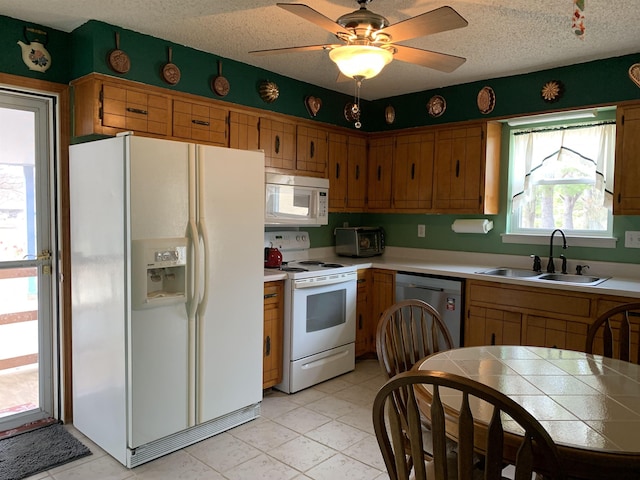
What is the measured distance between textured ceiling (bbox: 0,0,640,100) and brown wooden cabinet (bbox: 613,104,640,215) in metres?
0.45

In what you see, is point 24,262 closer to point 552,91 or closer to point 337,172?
point 337,172

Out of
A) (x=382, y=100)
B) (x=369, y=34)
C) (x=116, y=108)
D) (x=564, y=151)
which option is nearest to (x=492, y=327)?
(x=564, y=151)

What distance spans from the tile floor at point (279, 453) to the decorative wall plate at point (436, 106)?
100.0 inches

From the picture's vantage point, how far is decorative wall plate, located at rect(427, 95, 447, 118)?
423cm

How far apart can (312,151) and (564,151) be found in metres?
2.04

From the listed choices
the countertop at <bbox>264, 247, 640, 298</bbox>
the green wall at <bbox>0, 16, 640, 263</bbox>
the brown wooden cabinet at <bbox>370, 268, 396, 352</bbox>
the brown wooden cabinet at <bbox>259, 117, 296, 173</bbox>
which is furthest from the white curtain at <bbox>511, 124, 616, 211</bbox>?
the brown wooden cabinet at <bbox>259, 117, 296, 173</bbox>

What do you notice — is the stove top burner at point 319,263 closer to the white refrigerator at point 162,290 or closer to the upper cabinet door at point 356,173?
the upper cabinet door at point 356,173

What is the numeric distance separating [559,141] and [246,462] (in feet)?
10.8

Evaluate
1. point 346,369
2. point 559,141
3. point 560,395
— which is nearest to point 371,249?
point 346,369

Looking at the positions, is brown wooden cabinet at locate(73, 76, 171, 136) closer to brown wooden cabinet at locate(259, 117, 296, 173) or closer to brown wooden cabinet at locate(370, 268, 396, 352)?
brown wooden cabinet at locate(259, 117, 296, 173)

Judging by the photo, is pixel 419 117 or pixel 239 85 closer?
pixel 239 85

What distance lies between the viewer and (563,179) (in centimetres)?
383

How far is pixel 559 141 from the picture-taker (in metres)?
3.82

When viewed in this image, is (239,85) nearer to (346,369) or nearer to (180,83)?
(180,83)
